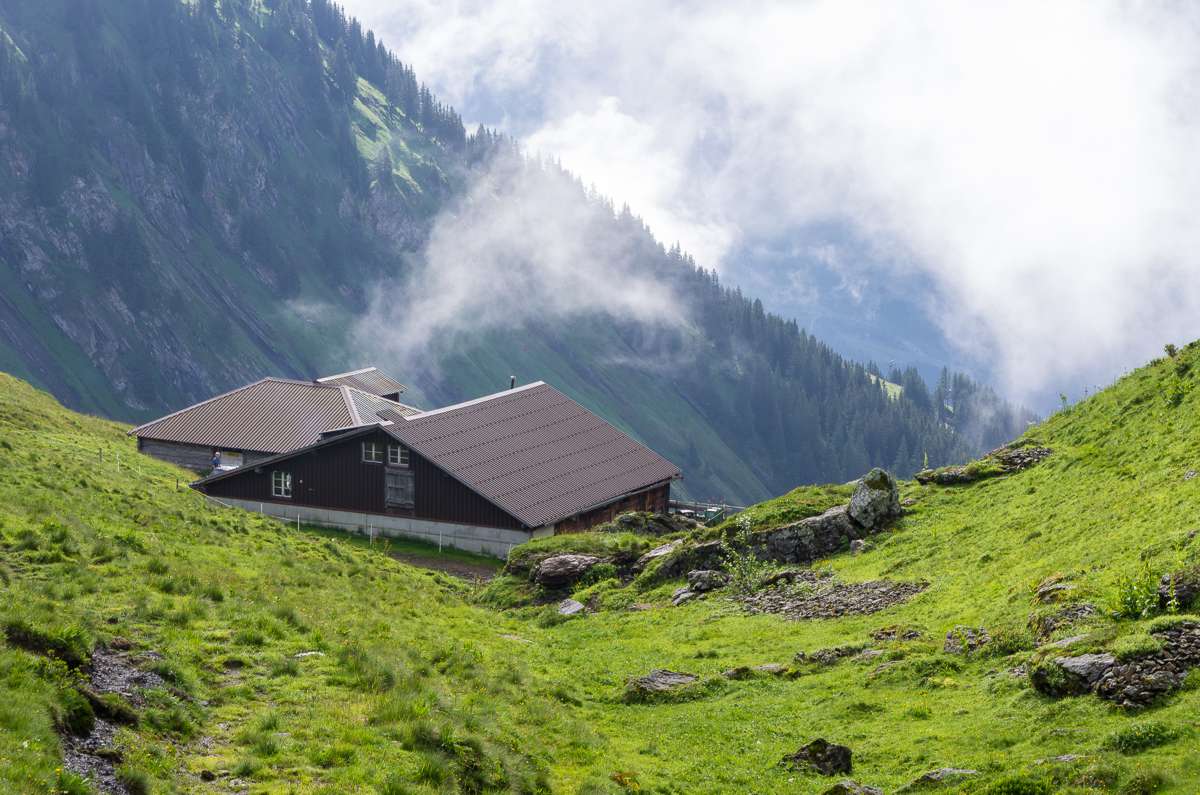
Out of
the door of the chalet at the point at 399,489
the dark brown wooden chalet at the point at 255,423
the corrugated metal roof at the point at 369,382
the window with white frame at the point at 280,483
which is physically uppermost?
the corrugated metal roof at the point at 369,382

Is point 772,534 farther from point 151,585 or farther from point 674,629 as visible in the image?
point 151,585

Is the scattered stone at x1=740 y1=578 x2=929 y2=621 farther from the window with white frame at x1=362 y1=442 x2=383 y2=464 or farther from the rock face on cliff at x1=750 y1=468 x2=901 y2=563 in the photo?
the window with white frame at x1=362 y1=442 x2=383 y2=464

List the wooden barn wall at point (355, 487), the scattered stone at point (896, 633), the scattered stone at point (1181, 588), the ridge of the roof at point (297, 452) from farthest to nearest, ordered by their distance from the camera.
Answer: the ridge of the roof at point (297, 452)
the wooden barn wall at point (355, 487)
the scattered stone at point (896, 633)
the scattered stone at point (1181, 588)

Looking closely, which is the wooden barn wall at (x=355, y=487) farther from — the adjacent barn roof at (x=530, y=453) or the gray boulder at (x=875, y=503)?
the gray boulder at (x=875, y=503)

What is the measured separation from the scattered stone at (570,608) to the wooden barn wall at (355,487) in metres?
24.7

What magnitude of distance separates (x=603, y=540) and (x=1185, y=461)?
24.8 metres

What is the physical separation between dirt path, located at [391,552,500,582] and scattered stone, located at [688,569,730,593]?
19.1 metres

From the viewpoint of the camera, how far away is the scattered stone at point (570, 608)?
42438mm

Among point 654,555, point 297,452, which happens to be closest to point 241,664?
point 654,555

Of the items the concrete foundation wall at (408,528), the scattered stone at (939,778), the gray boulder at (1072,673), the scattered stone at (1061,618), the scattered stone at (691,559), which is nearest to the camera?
the scattered stone at (939,778)

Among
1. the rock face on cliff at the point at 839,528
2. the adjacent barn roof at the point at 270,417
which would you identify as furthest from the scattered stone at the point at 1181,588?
the adjacent barn roof at the point at 270,417

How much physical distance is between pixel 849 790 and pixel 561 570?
26366 millimetres

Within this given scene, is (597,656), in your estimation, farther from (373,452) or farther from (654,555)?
(373,452)

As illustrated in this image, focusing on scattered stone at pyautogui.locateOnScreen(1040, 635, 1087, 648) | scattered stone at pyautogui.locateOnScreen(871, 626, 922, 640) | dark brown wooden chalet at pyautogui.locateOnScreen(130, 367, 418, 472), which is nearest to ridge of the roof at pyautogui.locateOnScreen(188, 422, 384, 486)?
dark brown wooden chalet at pyautogui.locateOnScreen(130, 367, 418, 472)
